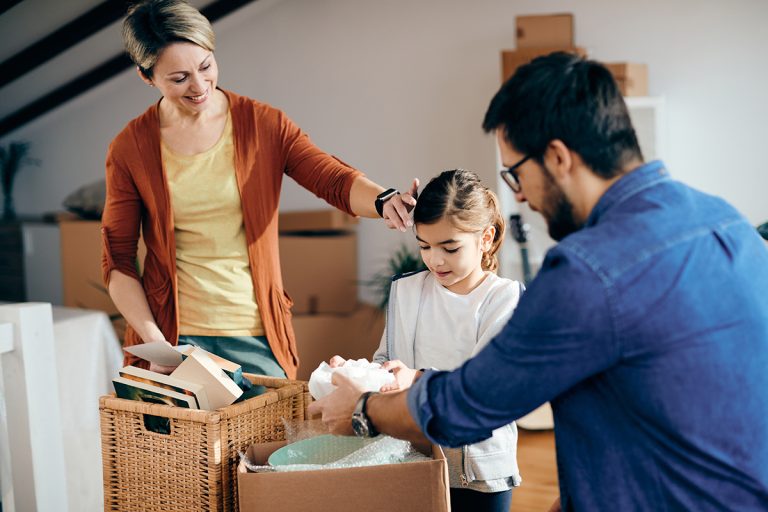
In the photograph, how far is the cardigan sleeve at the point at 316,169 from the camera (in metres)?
1.83

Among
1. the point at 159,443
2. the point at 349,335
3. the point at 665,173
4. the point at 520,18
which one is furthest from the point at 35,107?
the point at 665,173

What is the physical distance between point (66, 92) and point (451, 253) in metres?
3.64

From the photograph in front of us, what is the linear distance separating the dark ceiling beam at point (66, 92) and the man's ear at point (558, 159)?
12.6 ft

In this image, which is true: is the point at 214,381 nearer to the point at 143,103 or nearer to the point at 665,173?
the point at 665,173

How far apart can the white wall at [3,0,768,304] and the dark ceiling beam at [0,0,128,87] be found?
66 centimetres

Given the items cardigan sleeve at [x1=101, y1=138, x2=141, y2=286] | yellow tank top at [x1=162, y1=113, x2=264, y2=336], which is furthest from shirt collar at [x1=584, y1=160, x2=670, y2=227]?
cardigan sleeve at [x1=101, y1=138, x2=141, y2=286]

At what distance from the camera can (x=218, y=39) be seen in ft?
14.8

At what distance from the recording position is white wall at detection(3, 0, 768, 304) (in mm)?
3744

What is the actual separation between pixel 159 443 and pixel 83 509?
147 cm

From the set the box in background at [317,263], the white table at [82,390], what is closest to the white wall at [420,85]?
the box in background at [317,263]

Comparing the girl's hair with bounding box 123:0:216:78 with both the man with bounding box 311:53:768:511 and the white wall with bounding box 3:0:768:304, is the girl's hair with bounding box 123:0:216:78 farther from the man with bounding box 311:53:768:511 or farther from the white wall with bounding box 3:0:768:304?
the white wall with bounding box 3:0:768:304

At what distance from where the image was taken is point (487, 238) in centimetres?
171

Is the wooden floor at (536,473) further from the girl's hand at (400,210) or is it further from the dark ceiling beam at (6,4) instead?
the dark ceiling beam at (6,4)

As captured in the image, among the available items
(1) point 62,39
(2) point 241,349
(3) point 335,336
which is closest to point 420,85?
(3) point 335,336
